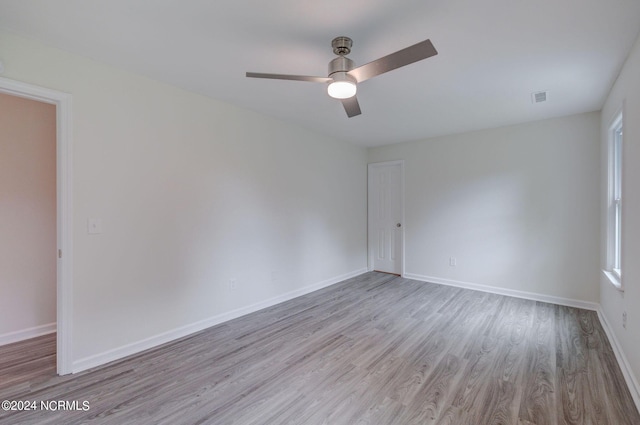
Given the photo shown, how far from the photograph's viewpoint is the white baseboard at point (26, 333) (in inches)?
105

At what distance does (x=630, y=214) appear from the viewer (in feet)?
6.99

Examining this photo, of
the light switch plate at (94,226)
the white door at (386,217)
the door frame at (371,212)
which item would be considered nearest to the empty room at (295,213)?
the light switch plate at (94,226)

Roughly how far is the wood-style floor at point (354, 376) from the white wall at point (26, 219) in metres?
0.29

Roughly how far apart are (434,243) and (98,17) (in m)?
4.75

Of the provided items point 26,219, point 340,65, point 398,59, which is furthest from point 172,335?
point 398,59

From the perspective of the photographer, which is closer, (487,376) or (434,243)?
(487,376)

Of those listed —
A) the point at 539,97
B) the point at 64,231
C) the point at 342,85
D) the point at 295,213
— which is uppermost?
the point at 539,97

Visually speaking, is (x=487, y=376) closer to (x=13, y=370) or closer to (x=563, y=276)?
(x=563, y=276)

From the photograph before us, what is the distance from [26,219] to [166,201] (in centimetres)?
150

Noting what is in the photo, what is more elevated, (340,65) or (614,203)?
(340,65)

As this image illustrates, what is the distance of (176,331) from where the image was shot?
9.07ft

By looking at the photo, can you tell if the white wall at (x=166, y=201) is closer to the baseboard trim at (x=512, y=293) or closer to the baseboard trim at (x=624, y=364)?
the baseboard trim at (x=512, y=293)

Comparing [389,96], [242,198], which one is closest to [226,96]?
[242,198]

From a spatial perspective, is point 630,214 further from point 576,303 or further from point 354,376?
point 354,376
